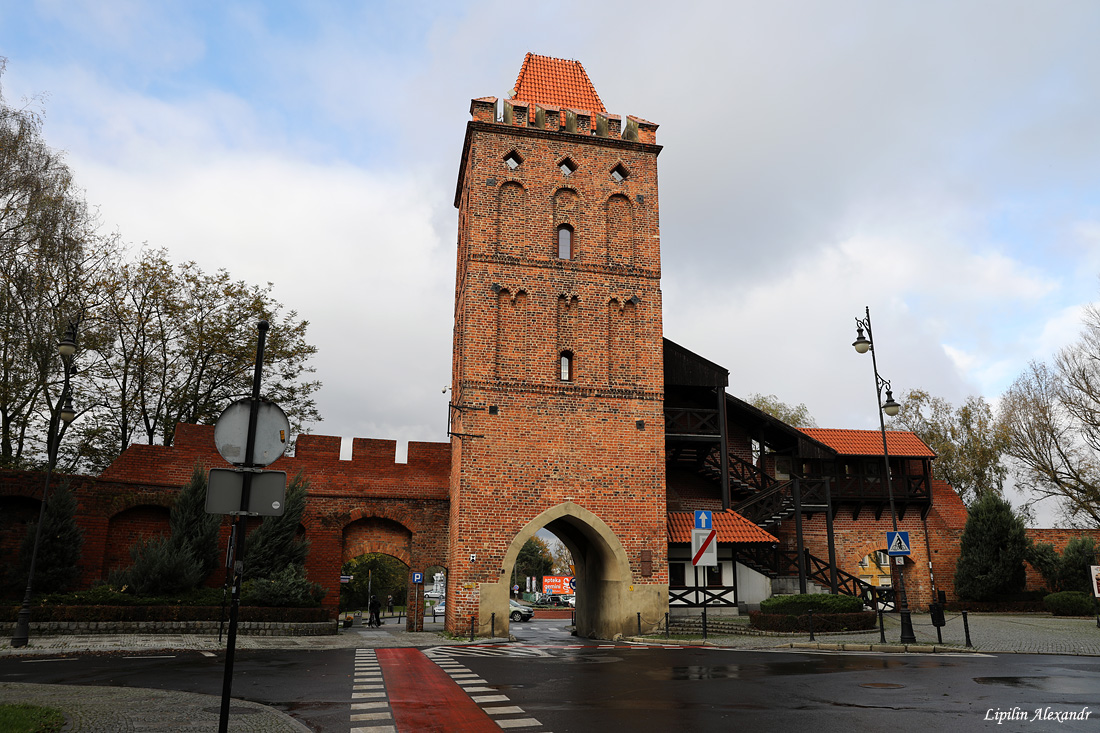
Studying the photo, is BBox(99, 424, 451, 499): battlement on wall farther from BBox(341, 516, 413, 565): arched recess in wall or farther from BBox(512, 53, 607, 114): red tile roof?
BBox(512, 53, 607, 114): red tile roof

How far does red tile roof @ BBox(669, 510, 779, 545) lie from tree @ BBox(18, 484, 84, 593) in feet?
56.1

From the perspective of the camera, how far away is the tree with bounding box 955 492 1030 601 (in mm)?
26344

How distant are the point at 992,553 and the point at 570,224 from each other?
64.6ft

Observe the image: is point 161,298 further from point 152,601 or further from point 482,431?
point 482,431

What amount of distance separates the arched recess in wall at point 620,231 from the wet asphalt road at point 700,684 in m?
12.6

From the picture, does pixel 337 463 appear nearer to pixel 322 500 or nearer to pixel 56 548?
pixel 322 500

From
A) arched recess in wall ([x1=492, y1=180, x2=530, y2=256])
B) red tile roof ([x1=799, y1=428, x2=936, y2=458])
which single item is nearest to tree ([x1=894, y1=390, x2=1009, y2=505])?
red tile roof ([x1=799, y1=428, x2=936, y2=458])

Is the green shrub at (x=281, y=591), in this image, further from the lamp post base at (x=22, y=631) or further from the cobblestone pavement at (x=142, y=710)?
the cobblestone pavement at (x=142, y=710)

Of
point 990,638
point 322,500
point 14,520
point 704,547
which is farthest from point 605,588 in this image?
point 14,520

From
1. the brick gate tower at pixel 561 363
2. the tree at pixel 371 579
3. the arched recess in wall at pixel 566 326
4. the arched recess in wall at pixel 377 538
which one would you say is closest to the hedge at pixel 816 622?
the brick gate tower at pixel 561 363

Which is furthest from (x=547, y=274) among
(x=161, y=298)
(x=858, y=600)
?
(x=161, y=298)

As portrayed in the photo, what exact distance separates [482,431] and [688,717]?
1373 cm

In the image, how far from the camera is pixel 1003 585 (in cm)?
2633

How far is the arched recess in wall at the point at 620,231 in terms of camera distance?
930 inches
